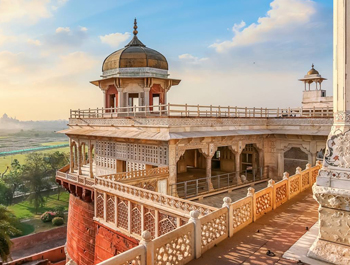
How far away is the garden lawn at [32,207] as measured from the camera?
39616 millimetres

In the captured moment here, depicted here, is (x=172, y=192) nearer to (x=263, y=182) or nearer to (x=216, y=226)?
(x=216, y=226)

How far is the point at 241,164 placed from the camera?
20.1m

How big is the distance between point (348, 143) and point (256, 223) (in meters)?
3.38

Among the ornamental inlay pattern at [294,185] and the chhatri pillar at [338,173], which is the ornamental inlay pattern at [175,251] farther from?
the ornamental inlay pattern at [294,185]

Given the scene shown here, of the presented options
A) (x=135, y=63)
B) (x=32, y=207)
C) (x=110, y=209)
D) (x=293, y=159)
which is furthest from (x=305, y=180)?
(x=32, y=207)

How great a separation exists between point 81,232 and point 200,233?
12639mm

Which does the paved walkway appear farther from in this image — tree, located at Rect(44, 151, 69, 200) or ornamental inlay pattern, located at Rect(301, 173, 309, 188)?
tree, located at Rect(44, 151, 69, 200)

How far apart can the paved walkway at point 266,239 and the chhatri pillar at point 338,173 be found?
817mm

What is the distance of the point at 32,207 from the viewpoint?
42.5m

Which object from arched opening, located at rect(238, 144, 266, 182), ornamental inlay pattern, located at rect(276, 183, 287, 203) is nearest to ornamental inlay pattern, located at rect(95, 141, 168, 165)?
ornamental inlay pattern, located at rect(276, 183, 287, 203)

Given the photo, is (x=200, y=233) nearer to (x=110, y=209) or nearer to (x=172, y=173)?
(x=110, y=209)

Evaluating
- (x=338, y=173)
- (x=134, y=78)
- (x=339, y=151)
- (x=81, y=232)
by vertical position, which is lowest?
(x=81, y=232)

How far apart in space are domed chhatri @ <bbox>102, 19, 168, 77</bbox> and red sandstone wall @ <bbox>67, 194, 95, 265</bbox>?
899cm

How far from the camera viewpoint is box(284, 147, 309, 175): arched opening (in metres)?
18.1
